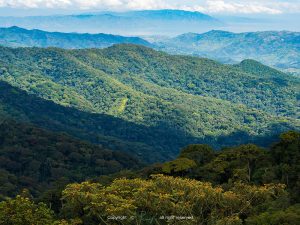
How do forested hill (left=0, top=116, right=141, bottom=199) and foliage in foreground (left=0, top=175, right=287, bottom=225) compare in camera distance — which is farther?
forested hill (left=0, top=116, right=141, bottom=199)

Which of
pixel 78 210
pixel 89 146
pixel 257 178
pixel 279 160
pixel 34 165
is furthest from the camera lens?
pixel 89 146

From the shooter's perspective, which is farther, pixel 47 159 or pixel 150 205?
pixel 47 159

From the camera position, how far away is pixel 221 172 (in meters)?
54.2

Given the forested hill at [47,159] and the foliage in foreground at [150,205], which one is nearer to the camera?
the foliage in foreground at [150,205]

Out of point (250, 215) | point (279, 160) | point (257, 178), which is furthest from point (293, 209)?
point (279, 160)

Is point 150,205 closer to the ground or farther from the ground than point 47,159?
farther from the ground

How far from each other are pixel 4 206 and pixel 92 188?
6487mm

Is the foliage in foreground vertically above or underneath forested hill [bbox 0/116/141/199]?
above

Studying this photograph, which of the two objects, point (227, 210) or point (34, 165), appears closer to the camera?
point (227, 210)

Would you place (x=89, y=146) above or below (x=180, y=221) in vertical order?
below

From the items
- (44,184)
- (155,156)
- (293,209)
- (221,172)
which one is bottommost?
(155,156)

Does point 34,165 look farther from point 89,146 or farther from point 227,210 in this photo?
point 227,210

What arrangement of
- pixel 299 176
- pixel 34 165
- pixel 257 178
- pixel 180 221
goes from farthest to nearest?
pixel 34 165 < pixel 257 178 < pixel 299 176 < pixel 180 221

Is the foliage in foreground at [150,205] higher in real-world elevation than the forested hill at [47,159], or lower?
higher
